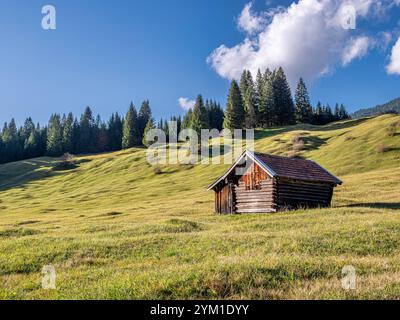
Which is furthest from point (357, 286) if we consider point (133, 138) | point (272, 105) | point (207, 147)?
point (133, 138)

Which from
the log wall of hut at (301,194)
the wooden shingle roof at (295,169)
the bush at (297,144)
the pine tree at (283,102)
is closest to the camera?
the log wall of hut at (301,194)

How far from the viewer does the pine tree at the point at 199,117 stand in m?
119

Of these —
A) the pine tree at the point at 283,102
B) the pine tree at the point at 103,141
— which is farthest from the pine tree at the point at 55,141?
the pine tree at the point at 283,102

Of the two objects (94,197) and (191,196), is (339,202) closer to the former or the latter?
(191,196)

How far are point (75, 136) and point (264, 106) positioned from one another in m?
73.2

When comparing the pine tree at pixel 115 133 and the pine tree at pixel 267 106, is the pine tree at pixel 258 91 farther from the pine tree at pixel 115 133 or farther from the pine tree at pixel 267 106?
the pine tree at pixel 115 133

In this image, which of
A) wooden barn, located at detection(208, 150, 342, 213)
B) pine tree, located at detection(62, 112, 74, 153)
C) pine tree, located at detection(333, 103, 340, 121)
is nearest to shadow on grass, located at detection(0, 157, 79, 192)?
pine tree, located at detection(62, 112, 74, 153)

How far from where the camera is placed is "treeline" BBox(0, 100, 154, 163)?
448 ft

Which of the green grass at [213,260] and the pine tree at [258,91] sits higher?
the pine tree at [258,91]

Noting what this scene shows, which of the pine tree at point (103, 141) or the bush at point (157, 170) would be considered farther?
the pine tree at point (103, 141)

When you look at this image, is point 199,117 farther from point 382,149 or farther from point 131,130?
point 382,149

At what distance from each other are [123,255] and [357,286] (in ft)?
31.1

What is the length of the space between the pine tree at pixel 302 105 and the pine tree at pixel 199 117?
3141 centimetres

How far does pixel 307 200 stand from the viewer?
37719 millimetres
